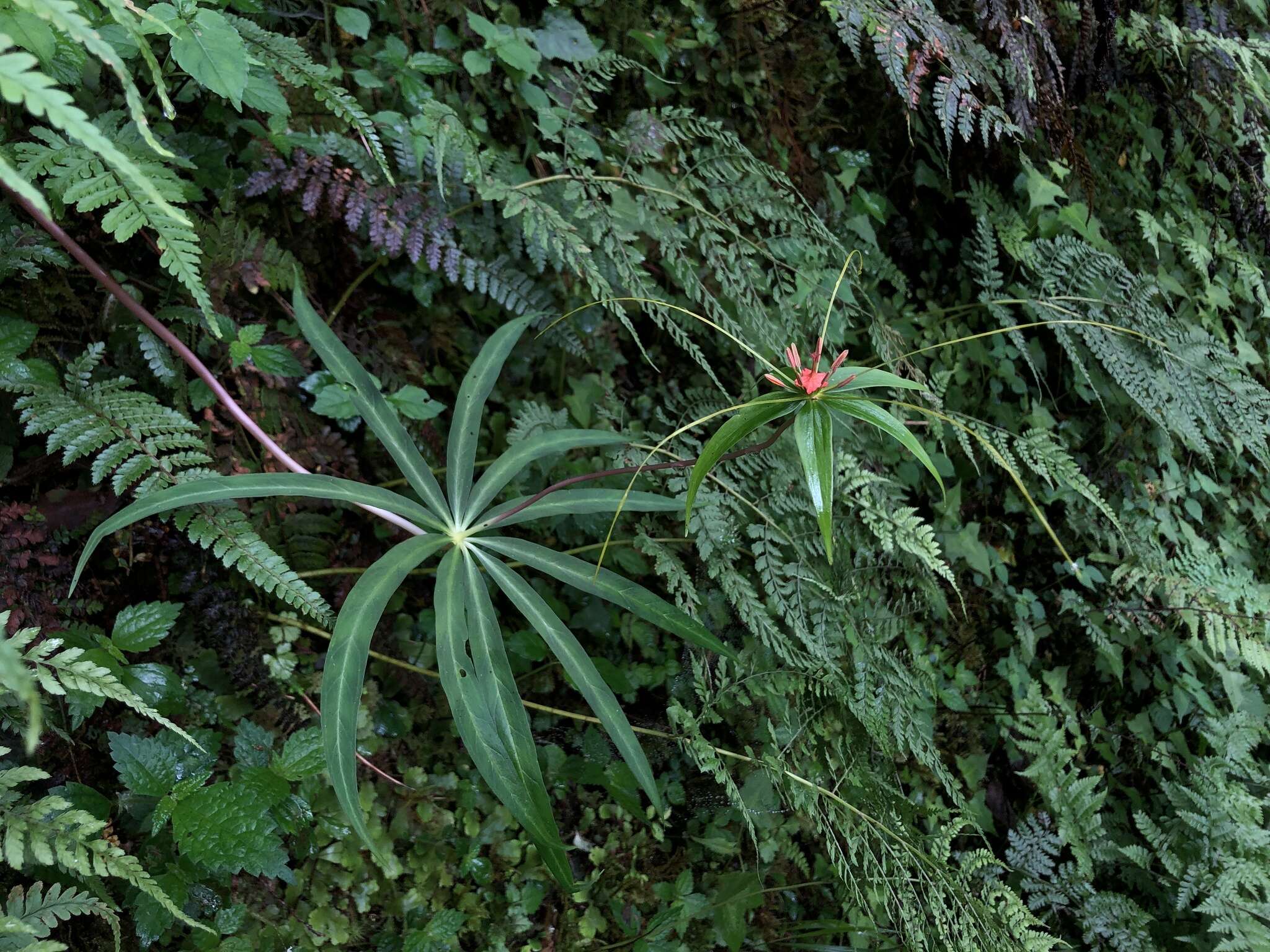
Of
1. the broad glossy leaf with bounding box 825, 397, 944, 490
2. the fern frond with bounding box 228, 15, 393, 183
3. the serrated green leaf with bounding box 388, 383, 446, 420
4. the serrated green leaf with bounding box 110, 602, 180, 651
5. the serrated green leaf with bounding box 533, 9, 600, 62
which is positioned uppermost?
the serrated green leaf with bounding box 533, 9, 600, 62

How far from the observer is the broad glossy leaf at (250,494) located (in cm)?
119

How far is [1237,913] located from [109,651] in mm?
2784

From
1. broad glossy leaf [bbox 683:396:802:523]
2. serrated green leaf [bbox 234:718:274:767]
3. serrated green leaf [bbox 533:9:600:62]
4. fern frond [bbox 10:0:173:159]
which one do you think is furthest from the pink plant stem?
serrated green leaf [bbox 533:9:600:62]

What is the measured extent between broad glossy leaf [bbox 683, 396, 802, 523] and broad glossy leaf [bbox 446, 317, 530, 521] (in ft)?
1.75

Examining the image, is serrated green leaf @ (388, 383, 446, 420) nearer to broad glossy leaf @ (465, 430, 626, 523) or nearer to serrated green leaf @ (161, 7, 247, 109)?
broad glossy leaf @ (465, 430, 626, 523)

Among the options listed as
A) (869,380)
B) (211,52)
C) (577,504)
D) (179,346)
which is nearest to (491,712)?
(577,504)

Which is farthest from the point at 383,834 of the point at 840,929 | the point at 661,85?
the point at 661,85

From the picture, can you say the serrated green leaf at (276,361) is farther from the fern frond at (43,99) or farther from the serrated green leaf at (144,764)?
the fern frond at (43,99)

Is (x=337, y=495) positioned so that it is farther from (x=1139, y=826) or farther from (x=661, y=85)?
(x=1139, y=826)

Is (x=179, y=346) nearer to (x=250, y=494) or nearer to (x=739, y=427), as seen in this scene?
(x=250, y=494)

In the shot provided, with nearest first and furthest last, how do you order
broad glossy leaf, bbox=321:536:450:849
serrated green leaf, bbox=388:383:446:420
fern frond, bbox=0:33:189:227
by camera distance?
1. fern frond, bbox=0:33:189:227
2. broad glossy leaf, bbox=321:536:450:849
3. serrated green leaf, bbox=388:383:446:420

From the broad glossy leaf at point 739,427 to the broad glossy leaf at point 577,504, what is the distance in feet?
1.24

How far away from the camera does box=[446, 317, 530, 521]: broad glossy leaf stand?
4.91ft

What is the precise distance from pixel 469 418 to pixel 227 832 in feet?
2.55
